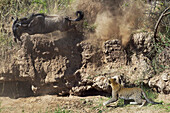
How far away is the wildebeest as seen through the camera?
Answer: 24.1 feet

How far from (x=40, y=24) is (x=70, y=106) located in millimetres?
3207

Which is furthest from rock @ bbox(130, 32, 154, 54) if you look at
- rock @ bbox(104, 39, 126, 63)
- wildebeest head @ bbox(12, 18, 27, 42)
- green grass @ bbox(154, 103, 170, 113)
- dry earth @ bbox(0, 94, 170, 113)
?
wildebeest head @ bbox(12, 18, 27, 42)

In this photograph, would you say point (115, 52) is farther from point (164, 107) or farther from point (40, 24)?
point (40, 24)

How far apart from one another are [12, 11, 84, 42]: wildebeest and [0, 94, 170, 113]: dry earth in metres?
2.15

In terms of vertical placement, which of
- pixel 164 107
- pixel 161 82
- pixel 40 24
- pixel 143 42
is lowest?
pixel 164 107

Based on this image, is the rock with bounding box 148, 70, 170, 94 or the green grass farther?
the rock with bounding box 148, 70, 170, 94

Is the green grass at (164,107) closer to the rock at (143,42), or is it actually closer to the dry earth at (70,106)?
the dry earth at (70,106)

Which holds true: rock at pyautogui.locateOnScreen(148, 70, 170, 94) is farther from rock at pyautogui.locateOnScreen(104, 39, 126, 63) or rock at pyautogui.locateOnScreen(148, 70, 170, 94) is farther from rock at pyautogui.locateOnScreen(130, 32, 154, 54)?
rock at pyautogui.locateOnScreen(104, 39, 126, 63)

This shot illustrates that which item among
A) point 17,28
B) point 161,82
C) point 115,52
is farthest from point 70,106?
point 17,28

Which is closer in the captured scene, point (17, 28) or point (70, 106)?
point (70, 106)

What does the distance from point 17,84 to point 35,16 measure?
246cm

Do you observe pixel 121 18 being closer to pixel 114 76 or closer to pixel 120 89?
pixel 114 76

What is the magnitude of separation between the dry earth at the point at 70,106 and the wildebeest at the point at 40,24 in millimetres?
2154

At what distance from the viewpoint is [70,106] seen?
19.1ft
